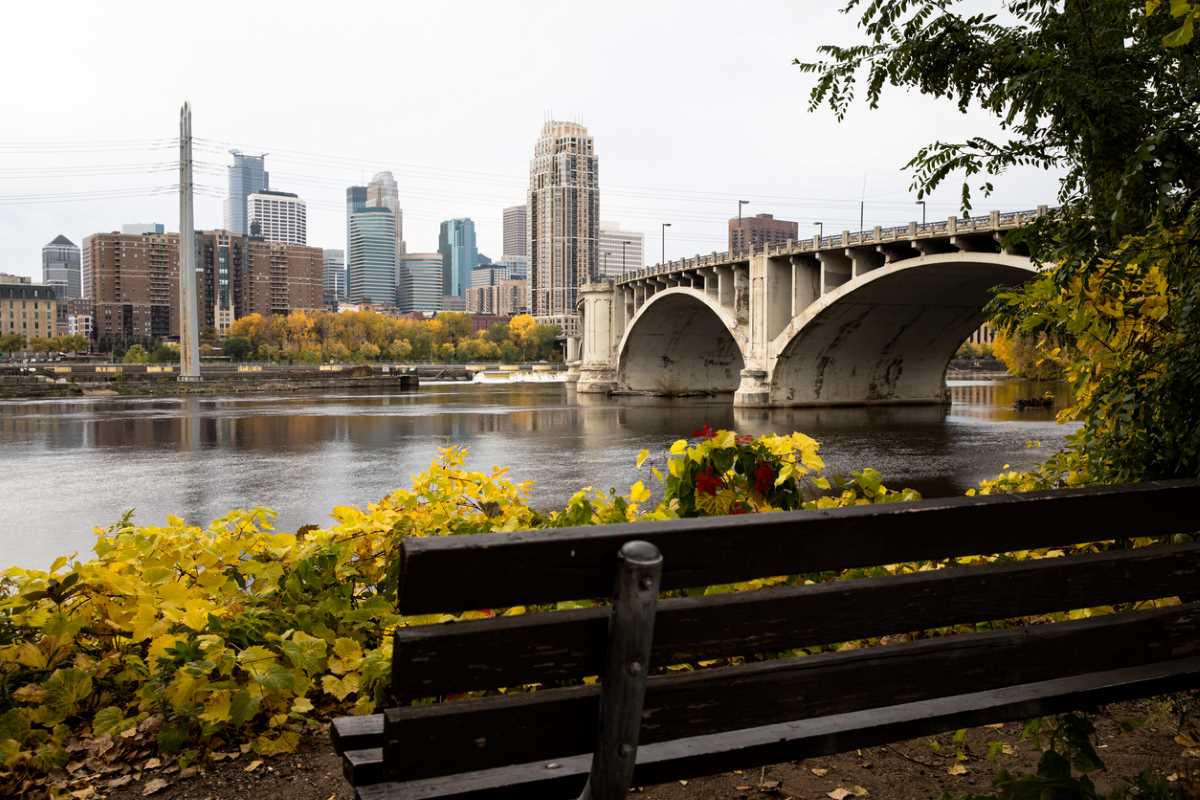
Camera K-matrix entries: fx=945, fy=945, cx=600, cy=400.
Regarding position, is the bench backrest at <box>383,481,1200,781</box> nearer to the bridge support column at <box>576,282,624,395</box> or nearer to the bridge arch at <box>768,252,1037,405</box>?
the bridge arch at <box>768,252,1037,405</box>

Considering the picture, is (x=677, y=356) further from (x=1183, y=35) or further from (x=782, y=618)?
(x=782, y=618)

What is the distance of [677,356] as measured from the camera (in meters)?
70.2

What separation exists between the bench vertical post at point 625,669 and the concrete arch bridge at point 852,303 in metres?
32.4

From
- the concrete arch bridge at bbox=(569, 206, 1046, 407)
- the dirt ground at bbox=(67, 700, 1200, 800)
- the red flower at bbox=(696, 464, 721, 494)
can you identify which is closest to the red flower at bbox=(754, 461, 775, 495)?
the red flower at bbox=(696, 464, 721, 494)

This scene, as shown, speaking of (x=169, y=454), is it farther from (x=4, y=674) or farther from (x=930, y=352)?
(x=930, y=352)

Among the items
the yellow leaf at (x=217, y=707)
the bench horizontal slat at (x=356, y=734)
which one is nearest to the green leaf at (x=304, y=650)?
the yellow leaf at (x=217, y=707)

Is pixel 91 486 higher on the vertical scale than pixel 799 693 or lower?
lower

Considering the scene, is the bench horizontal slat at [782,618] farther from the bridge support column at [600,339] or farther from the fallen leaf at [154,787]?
the bridge support column at [600,339]

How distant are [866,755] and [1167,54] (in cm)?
395

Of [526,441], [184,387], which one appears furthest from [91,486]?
[184,387]

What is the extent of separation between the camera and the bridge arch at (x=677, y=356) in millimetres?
67438

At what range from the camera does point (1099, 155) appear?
4957 mm

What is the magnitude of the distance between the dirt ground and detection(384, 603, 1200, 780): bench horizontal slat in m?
0.91

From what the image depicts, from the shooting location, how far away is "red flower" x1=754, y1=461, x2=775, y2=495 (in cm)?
446
